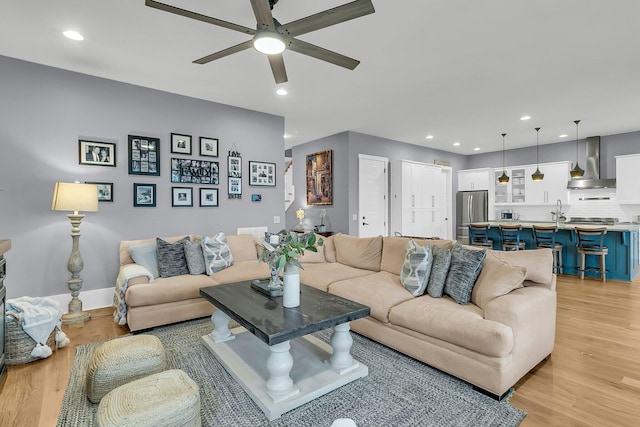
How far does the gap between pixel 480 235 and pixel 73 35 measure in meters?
7.08

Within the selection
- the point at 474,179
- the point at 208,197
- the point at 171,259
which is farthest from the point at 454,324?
the point at 474,179

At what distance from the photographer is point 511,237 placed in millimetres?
6070

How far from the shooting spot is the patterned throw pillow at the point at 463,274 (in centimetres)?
253

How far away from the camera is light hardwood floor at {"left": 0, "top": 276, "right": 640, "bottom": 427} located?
1890 mm

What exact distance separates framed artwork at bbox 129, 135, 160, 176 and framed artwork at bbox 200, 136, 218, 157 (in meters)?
0.58

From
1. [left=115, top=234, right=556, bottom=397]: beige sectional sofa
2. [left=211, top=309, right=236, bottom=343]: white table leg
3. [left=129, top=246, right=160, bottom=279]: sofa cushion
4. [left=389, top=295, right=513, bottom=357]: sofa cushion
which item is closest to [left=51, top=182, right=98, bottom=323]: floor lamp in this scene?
[left=115, top=234, right=556, bottom=397]: beige sectional sofa

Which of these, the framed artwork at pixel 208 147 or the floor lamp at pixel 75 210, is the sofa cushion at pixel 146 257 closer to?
the floor lamp at pixel 75 210

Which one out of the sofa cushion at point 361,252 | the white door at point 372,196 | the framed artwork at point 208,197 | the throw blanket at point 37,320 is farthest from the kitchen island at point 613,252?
the throw blanket at point 37,320

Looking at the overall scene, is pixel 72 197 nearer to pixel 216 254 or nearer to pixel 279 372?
pixel 216 254

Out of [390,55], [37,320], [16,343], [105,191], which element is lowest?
[16,343]

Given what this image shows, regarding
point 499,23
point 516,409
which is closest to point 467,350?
point 516,409

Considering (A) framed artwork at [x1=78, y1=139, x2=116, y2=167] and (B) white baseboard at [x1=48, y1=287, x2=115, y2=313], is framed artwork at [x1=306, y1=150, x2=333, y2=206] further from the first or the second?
(B) white baseboard at [x1=48, y1=287, x2=115, y2=313]

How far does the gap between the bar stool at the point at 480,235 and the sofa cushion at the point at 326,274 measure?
383cm

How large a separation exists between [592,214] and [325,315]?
807 cm
